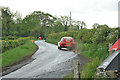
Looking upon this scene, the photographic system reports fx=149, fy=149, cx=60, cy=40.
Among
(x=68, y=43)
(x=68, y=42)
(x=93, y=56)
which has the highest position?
(x=68, y=42)

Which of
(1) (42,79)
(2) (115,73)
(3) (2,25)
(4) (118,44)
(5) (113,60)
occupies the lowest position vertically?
(1) (42,79)

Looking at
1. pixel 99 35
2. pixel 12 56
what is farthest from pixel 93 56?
pixel 12 56

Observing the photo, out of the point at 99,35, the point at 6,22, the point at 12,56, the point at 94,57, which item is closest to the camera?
the point at 94,57

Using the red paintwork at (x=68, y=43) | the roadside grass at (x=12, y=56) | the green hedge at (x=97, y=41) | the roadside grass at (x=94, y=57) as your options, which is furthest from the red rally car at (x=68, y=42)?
the roadside grass at (x=12, y=56)

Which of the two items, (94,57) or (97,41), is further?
(97,41)

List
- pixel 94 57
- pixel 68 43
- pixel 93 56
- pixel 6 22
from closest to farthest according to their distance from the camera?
pixel 94 57 < pixel 93 56 < pixel 68 43 < pixel 6 22

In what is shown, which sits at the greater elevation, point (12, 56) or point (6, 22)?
point (6, 22)

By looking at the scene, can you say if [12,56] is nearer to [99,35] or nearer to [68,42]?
[68,42]

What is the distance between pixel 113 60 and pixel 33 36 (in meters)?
67.1

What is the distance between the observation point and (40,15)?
2773 inches

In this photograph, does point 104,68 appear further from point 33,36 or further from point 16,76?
point 33,36

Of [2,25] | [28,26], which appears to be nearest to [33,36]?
[28,26]

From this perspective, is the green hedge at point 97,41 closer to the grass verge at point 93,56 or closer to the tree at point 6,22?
the grass verge at point 93,56

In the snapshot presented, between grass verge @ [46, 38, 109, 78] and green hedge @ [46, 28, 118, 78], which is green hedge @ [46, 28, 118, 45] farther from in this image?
grass verge @ [46, 38, 109, 78]
